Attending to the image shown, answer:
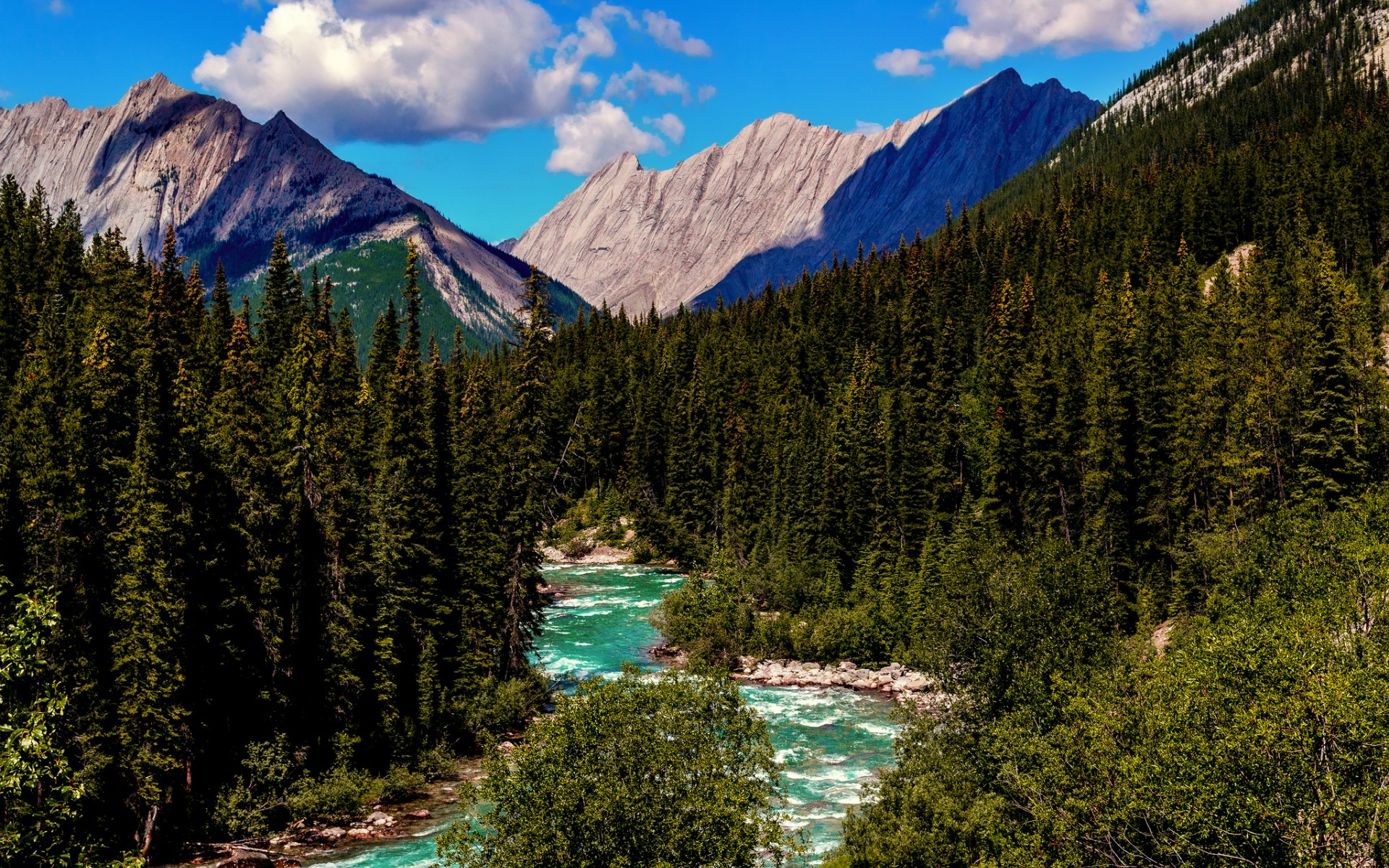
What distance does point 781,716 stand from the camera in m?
53.6

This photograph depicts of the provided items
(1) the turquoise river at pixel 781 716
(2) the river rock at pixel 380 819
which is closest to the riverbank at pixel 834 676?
(1) the turquoise river at pixel 781 716

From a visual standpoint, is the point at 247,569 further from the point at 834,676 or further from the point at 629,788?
the point at 834,676

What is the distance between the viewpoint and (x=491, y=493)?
177 feet

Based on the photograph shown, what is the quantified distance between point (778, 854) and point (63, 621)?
84.6 ft

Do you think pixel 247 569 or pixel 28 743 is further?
pixel 247 569

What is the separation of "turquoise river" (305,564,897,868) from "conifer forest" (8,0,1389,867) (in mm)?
3298

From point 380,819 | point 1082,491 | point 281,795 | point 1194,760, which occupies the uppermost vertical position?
point 1082,491

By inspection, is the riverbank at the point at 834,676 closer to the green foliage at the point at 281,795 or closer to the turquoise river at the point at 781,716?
the turquoise river at the point at 781,716

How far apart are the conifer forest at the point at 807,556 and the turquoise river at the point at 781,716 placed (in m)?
3.30

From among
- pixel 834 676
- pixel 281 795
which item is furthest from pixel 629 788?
pixel 834 676

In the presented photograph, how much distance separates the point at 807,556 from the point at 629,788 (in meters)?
58.9

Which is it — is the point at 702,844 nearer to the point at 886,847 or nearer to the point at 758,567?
the point at 886,847

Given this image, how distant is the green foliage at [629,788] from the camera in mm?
22828

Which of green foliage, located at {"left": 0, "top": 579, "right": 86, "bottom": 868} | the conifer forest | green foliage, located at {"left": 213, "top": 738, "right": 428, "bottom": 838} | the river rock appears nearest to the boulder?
green foliage, located at {"left": 213, "top": 738, "right": 428, "bottom": 838}
